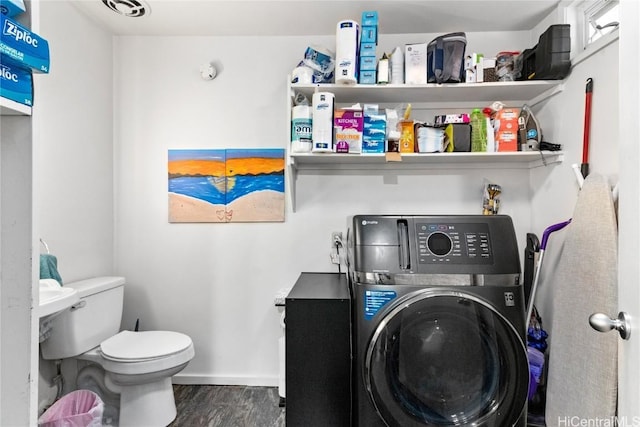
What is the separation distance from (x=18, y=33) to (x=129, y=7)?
5.71 ft

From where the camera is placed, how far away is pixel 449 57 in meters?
1.94

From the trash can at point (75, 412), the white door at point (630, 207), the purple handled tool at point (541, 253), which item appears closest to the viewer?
the white door at point (630, 207)

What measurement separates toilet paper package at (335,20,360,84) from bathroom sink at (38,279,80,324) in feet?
5.55

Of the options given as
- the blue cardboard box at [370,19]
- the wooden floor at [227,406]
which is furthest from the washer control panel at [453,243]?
the wooden floor at [227,406]

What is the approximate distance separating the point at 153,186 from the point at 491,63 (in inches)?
92.4

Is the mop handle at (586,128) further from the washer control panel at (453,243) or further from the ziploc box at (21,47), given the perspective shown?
the ziploc box at (21,47)

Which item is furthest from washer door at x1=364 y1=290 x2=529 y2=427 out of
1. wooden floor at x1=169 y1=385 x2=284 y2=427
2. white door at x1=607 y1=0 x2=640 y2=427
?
wooden floor at x1=169 y1=385 x2=284 y2=427

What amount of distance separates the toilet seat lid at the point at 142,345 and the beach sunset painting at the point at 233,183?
0.80 metres

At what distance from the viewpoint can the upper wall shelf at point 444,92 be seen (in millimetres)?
1995

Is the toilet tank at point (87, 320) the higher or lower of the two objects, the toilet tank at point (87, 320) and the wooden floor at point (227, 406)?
the higher

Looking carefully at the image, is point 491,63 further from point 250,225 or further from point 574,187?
point 250,225

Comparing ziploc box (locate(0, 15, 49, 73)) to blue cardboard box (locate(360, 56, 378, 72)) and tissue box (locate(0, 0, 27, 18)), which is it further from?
blue cardboard box (locate(360, 56, 378, 72))

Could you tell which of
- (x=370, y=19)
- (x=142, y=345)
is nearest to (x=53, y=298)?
(x=142, y=345)

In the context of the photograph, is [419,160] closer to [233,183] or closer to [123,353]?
[233,183]
